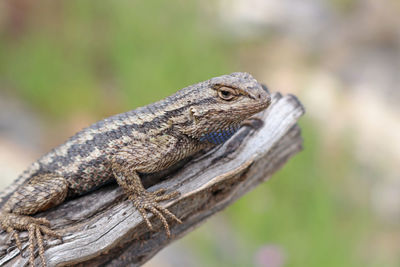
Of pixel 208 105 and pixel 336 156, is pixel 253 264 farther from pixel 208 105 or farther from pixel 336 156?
pixel 208 105

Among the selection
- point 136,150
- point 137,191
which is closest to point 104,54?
point 136,150

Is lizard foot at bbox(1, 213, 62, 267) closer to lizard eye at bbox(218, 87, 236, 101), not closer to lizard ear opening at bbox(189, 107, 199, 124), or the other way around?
lizard ear opening at bbox(189, 107, 199, 124)

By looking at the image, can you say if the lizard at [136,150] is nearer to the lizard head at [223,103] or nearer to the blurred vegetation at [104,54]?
the lizard head at [223,103]

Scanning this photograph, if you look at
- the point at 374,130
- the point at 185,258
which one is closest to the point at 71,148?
the point at 185,258

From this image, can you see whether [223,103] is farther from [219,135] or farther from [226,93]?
[219,135]

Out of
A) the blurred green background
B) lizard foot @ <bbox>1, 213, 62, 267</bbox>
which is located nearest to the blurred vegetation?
the blurred green background

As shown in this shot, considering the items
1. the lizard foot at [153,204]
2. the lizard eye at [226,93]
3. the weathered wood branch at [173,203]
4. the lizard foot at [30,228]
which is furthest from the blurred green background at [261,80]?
the lizard foot at [30,228]
